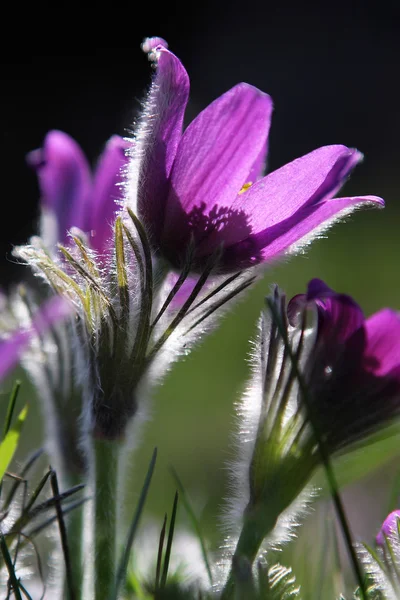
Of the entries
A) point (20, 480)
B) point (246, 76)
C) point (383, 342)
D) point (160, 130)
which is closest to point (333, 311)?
point (383, 342)

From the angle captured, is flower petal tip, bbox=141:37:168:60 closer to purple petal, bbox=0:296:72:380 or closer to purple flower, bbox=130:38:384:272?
purple flower, bbox=130:38:384:272

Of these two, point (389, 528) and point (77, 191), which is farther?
point (77, 191)

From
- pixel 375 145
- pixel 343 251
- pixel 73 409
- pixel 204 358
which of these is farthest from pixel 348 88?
pixel 73 409

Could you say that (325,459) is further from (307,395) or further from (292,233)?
(292,233)


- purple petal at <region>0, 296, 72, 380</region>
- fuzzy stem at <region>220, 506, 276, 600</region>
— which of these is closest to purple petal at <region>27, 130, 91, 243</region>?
purple petal at <region>0, 296, 72, 380</region>

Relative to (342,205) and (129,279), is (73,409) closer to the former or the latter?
(129,279)
